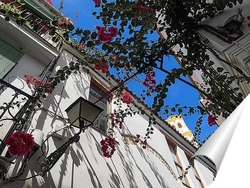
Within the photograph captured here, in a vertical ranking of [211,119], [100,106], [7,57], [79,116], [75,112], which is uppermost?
[7,57]

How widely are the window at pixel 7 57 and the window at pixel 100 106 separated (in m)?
2.06

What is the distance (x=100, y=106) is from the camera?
19.6 feet

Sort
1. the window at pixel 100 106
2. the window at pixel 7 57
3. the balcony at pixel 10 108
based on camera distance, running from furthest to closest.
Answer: the window at pixel 100 106, the window at pixel 7 57, the balcony at pixel 10 108

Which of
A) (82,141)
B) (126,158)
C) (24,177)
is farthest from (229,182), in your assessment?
(126,158)

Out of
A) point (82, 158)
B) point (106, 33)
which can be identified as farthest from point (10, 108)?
point (106, 33)

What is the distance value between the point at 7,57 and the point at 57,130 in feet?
5.68

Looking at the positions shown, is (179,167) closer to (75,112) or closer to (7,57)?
(75,112)

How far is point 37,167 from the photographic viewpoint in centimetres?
327

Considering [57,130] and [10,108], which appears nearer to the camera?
[10,108]

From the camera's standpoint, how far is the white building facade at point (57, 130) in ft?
10.3

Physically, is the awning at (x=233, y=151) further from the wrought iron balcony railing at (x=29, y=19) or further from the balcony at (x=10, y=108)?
the balcony at (x=10, y=108)

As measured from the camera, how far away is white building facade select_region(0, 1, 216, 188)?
3.15m

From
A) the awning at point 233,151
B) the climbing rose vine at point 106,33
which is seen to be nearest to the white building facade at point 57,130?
the climbing rose vine at point 106,33

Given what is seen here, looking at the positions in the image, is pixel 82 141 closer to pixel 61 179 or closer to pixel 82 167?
pixel 82 167
